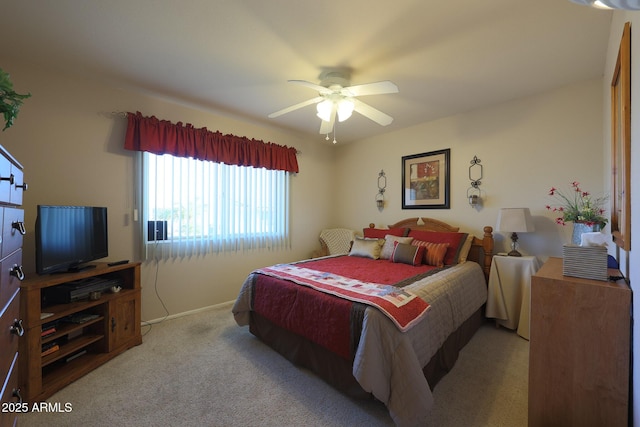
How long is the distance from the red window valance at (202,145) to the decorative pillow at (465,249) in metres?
2.49

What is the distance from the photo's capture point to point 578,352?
120 centimetres

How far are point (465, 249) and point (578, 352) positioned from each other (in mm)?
1736

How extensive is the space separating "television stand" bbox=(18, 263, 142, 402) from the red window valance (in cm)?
129

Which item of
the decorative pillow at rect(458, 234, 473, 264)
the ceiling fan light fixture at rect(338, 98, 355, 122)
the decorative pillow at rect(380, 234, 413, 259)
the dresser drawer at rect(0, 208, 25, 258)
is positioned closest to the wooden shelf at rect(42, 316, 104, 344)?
the dresser drawer at rect(0, 208, 25, 258)

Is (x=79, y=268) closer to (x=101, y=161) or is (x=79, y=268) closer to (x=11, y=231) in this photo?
(x=101, y=161)

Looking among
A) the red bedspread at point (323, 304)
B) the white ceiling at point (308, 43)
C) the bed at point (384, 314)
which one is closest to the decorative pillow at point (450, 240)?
the bed at point (384, 314)

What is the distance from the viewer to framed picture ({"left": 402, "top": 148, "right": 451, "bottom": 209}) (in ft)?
11.0

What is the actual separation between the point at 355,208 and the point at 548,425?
133 inches

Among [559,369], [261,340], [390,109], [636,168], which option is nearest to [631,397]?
[559,369]

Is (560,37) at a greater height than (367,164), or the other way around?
(560,37)

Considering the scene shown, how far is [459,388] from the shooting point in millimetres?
1733

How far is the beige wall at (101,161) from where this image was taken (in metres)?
2.14

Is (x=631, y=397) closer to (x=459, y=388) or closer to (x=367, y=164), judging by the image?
(x=459, y=388)

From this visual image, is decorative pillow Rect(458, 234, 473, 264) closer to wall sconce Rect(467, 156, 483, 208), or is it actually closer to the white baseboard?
wall sconce Rect(467, 156, 483, 208)
